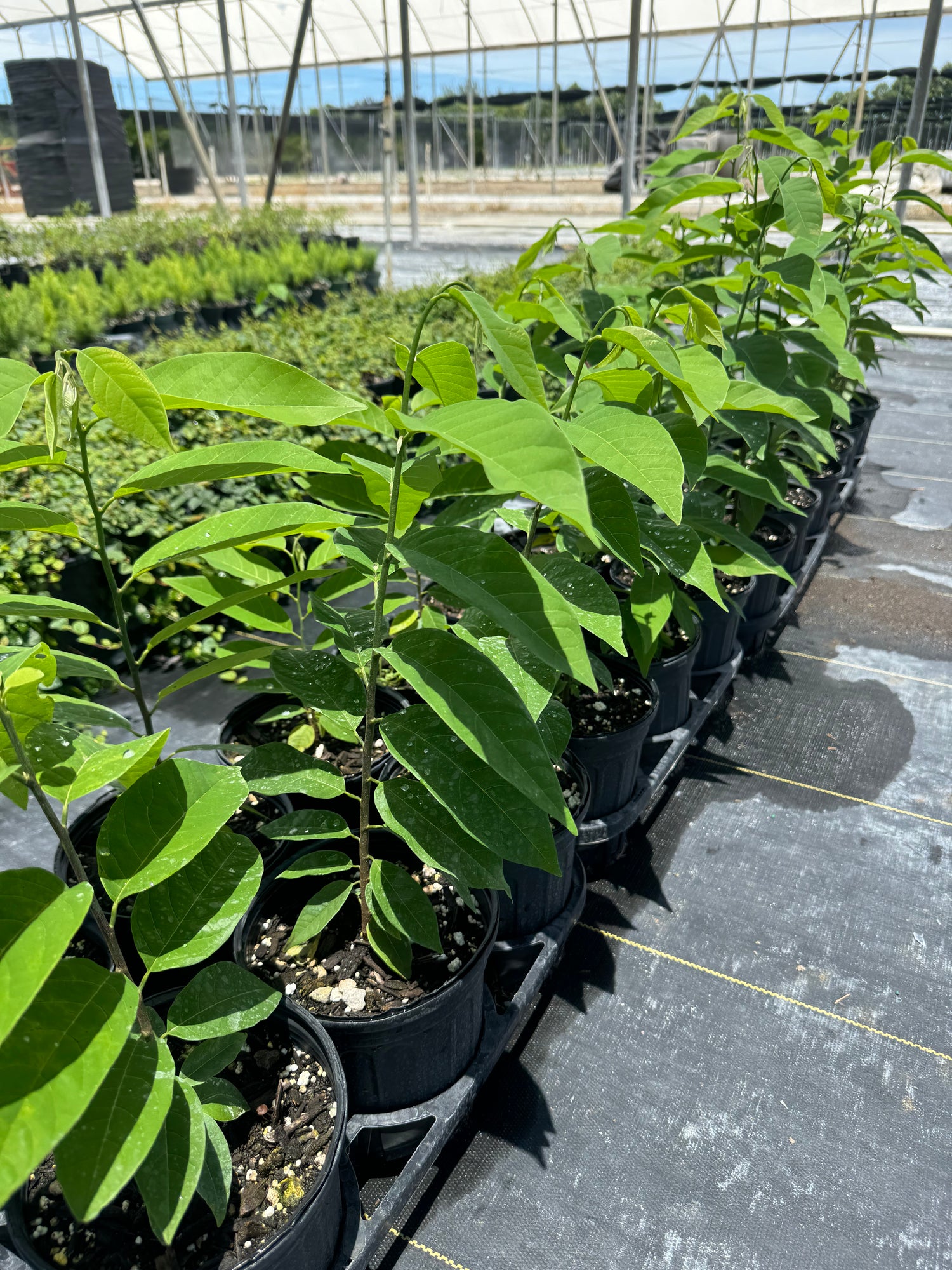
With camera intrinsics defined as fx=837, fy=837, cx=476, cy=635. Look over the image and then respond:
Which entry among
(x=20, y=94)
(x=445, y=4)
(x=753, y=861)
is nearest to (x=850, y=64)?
(x=445, y=4)

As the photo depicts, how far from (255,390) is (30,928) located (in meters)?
0.51

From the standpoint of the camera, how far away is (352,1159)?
1251 millimetres

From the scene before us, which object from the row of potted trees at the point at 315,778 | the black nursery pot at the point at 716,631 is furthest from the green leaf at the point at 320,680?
the black nursery pot at the point at 716,631

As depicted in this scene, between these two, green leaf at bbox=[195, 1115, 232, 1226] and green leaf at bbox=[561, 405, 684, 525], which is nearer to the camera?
green leaf at bbox=[195, 1115, 232, 1226]

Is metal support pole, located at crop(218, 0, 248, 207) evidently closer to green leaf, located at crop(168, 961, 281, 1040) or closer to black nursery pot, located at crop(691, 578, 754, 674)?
black nursery pot, located at crop(691, 578, 754, 674)

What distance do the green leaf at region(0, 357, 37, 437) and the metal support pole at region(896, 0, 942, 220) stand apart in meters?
7.05

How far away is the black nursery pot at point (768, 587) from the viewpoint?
249 cm

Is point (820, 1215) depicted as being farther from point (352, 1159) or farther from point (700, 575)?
point (700, 575)

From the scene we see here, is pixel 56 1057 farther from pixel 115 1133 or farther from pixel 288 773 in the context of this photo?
pixel 288 773

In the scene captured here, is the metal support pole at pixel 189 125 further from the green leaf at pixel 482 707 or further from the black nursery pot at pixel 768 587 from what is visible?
the green leaf at pixel 482 707

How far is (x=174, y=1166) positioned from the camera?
30.5 inches

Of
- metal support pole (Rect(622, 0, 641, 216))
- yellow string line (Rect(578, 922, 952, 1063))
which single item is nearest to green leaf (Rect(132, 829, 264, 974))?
yellow string line (Rect(578, 922, 952, 1063))

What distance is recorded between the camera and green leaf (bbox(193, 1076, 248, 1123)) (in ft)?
2.97

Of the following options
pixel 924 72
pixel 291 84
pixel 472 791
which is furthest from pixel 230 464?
pixel 291 84
